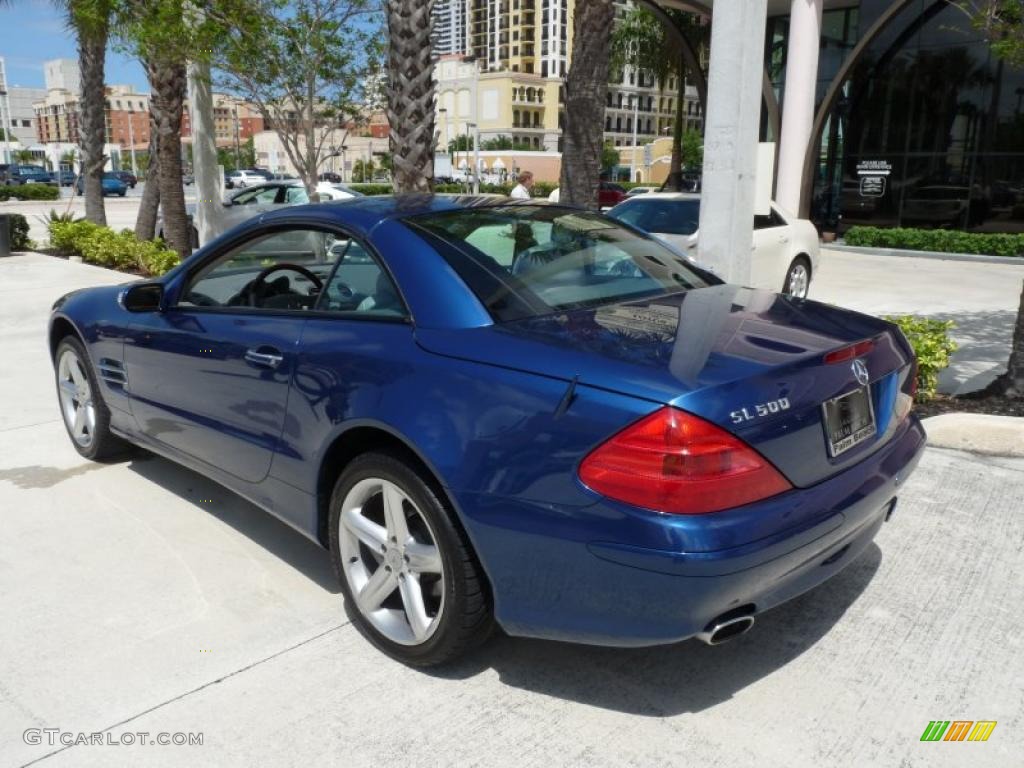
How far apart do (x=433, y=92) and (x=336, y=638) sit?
24.3ft

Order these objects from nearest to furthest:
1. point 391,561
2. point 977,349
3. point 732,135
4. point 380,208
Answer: point 391,561 < point 380,208 < point 732,135 < point 977,349

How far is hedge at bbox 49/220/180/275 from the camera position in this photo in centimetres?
1289

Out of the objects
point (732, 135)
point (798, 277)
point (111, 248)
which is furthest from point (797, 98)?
point (732, 135)

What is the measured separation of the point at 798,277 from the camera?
11109 millimetres

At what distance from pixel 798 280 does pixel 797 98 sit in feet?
37.4

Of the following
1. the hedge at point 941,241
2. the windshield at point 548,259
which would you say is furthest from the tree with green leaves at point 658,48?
the windshield at point 548,259

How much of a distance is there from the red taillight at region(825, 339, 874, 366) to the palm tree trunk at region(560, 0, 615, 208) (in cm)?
655

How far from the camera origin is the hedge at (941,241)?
17156mm

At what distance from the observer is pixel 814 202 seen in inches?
910

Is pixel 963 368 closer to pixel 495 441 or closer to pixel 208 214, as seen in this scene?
pixel 495 441

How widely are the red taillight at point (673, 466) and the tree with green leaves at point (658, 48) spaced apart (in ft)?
92.6

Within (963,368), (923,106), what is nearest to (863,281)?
(963,368)

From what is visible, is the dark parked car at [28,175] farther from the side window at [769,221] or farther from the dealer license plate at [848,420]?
the dealer license plate at [848,420]

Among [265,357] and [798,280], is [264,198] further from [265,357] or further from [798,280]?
[265,357]
